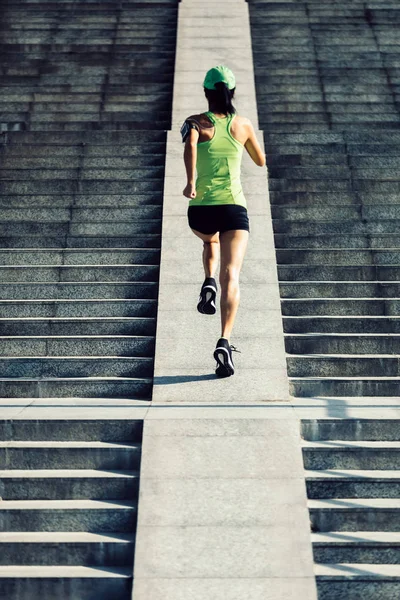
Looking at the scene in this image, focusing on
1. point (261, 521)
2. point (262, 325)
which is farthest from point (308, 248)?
point (261, 521)

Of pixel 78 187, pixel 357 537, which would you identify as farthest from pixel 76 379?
pixel 78 187

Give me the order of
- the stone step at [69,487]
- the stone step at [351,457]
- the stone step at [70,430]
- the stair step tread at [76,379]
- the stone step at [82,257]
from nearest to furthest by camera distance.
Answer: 1. the stone step at [69,487]
2. the stone step at [351,457]
3. the stone step at [70,430]
4. the stair step tread at [76,379]
5. the stone step at [82,257]

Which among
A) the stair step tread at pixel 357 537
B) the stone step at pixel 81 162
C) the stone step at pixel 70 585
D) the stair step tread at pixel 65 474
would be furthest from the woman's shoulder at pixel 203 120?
the stone step at pixel 81 162

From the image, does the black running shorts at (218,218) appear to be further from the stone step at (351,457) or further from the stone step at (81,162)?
the stone step at (81,162)

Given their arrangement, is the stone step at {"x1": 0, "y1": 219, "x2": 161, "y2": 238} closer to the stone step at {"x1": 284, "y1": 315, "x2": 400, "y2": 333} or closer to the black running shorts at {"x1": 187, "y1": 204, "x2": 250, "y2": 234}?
the stone step at {"x1": 284, "y1": 315, "x2": 400, "y2": 333}

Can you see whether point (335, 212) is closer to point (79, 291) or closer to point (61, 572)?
point (79, 291)

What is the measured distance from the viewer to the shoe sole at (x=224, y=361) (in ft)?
25.4

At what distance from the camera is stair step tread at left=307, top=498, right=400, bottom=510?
6660 millimetres

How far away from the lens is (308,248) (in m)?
10.1

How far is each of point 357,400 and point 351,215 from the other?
3135 mm

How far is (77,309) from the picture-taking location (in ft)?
30.4

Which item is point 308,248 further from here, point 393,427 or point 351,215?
point 393,427

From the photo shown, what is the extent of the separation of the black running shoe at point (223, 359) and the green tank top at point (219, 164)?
3.17 feet

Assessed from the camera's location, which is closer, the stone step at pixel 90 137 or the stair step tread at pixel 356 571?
the stair step tread at pixel 356 571
